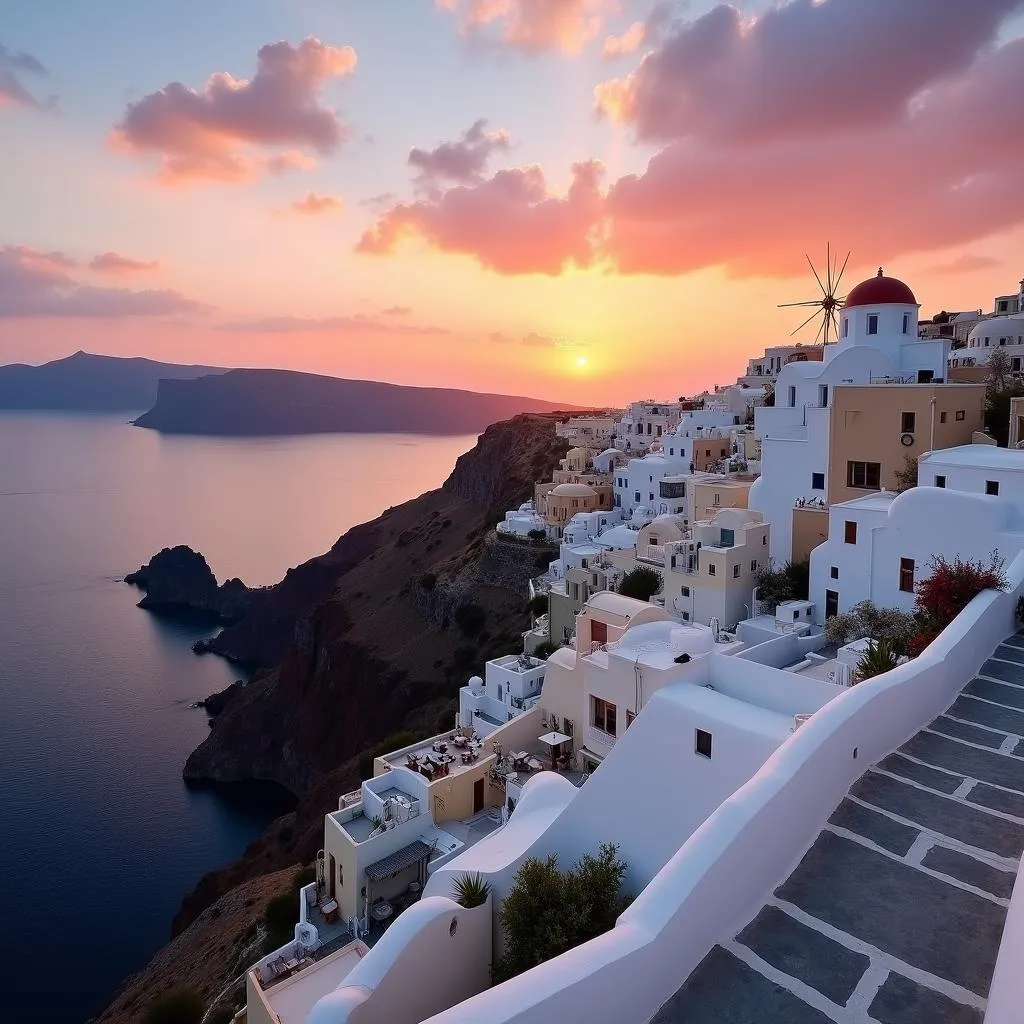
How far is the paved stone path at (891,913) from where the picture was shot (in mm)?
3725

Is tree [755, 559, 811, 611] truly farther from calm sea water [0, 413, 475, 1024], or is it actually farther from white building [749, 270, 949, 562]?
calm sea water [0, 413, 475, 1024]

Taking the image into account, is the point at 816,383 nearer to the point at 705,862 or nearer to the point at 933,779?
the point at 933,779

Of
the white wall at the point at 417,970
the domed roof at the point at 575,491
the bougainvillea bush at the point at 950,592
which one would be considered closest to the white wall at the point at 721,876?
the white wall at the point at 417,970

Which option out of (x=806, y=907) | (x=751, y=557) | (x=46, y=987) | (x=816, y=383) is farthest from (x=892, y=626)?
(x=46, y=987)

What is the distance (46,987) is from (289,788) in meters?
22.8

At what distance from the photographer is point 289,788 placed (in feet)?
173

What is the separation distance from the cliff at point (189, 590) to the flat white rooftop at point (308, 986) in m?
72.3

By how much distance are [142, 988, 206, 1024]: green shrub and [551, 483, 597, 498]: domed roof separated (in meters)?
36.6

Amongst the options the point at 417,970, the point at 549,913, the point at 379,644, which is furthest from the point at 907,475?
the point at 379,644

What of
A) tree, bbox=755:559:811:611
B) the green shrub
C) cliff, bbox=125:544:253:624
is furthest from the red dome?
cliff, bbox=125:544:253:624

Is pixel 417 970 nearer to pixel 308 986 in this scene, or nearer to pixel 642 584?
pixel 308 986

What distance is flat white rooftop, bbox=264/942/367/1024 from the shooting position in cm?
1316

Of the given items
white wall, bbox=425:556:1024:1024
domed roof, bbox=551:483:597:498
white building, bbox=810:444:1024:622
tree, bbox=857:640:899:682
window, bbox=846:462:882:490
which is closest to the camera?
white wall, bbox=425:556:1024:1024

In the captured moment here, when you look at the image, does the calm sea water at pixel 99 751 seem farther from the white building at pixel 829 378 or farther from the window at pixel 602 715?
the white building at pixel 829 378
